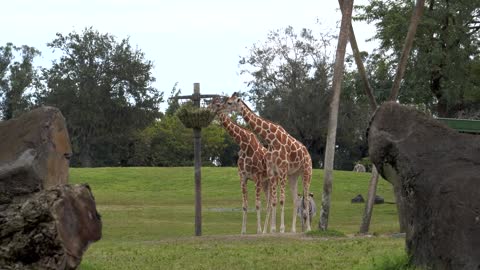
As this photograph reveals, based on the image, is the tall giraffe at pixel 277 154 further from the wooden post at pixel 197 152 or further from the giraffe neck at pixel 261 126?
the wooden post at pixel 197 152

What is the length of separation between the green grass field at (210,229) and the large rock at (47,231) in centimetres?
338

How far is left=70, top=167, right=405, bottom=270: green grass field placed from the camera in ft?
43.2

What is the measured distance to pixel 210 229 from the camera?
2731 cm

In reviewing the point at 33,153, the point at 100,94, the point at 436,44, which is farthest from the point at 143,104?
the point at 33,153

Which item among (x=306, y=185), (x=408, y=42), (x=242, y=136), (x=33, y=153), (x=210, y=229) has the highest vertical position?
(x=408, y=42)

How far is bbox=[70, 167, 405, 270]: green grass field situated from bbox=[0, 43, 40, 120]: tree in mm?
26449

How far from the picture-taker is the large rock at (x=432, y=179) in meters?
8.98

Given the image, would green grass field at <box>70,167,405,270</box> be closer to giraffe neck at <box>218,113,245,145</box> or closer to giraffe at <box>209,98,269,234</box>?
giraffe at <box>209,98,269,234</box>

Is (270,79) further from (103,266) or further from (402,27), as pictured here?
(103,266)

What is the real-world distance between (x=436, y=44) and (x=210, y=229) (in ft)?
39.2

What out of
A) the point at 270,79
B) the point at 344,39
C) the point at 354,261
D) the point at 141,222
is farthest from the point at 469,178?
the point at 270,79

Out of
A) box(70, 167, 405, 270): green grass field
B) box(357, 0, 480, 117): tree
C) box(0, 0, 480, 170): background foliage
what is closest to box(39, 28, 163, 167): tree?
box(0, 0, 480, 170): background foliage

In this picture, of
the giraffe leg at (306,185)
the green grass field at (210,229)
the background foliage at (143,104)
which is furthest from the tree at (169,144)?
the giraffe leg at (306,185)

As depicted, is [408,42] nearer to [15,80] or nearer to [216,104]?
[216,104]
